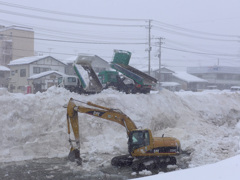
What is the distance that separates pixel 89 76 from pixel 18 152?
25.6ft

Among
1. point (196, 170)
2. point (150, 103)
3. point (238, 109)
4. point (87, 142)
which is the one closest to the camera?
point (196, 170)

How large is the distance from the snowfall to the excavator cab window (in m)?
1.03

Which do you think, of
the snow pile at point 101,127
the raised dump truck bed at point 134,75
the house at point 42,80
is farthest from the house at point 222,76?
the snow pile at point 101,127

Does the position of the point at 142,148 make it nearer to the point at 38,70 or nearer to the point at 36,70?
the point at 36,70

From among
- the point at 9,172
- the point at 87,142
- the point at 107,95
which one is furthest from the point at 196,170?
the point at 107,95

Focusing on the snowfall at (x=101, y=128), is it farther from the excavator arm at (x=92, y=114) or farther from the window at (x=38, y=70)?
the window at (x=38, y=70)

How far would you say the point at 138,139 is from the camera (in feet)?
38.2

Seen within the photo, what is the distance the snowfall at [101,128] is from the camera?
13391mm

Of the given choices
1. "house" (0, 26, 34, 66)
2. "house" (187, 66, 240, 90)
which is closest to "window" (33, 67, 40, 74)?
"house" (0, 26, 34, 66)

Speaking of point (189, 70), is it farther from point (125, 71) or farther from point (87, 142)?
point (87, 142)

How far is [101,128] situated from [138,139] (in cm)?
446

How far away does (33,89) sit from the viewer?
1422 inches

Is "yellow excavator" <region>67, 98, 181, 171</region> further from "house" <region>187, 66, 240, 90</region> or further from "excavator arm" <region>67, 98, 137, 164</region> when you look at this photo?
"house" <region>187, 66, 240, 90</region>

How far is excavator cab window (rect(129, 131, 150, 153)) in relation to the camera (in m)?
11.5
